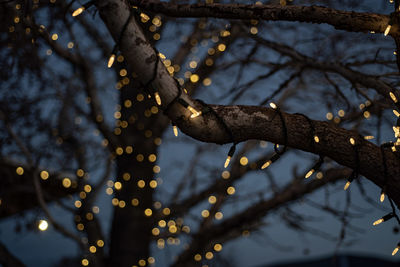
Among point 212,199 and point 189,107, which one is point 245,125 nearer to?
point 189,107

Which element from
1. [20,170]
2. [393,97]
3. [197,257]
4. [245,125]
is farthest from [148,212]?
[393,97]

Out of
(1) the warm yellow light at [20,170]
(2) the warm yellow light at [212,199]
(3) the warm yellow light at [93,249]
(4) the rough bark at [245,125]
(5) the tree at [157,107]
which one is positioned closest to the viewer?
(4) the rough bark at [245,125]

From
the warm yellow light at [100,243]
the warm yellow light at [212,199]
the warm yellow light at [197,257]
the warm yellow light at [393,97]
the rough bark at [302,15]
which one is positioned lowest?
the warm yellow light at [100,243]

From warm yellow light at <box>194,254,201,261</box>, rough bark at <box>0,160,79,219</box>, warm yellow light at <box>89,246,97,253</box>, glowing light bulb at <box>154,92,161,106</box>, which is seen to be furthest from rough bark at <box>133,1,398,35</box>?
warm yellow light at <box>194,254,201,261</box>

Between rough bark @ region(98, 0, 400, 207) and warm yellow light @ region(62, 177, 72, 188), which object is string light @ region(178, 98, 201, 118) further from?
warm yellow light @ region(62, 177, 72, 188)

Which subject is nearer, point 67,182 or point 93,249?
point 93,249

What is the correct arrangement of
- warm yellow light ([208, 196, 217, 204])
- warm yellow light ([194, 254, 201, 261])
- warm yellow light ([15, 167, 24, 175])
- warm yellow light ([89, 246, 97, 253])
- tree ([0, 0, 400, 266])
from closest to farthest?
tree ([0, 0, 400, 266]), warm yellow light ([89, 246, 97, 253]), warm yellow light ([15, 167, 24, 175]), warm yellow light ([194, 254, 201, 261]), warm yellow light ([208, 196, 217, 204])

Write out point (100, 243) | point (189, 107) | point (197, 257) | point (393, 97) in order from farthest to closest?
point (197, 257)
point (100, 243)
point (393, 97)
point (189, 107)

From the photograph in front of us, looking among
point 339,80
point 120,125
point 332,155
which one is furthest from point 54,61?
point 332,155

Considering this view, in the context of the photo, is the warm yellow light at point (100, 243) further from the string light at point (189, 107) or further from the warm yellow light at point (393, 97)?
the warm yellow light at point (393, 97)

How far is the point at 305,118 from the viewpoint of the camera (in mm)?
1425

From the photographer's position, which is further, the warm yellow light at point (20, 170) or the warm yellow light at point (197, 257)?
the warm yellow light at point (197, 257)

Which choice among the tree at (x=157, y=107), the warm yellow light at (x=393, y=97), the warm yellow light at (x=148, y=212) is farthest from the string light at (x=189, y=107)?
the warm yellow light at (x=148, y=212)

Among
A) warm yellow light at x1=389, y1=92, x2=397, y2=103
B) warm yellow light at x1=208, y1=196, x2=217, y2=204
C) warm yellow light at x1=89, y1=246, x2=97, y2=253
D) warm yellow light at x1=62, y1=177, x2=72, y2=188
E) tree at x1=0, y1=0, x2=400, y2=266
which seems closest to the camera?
warm yellow light at x1=389, y1=92, x2=397, y2=103
